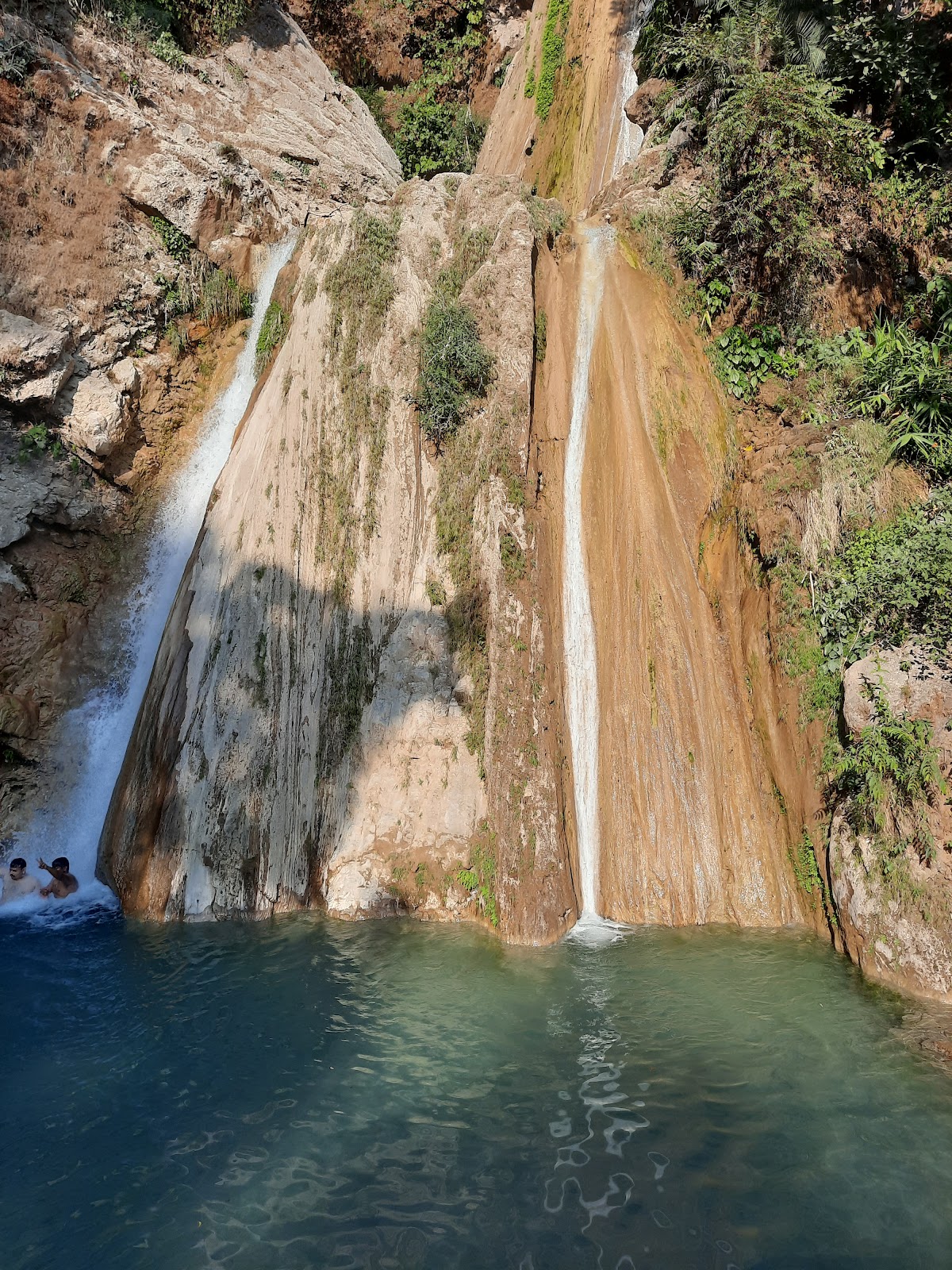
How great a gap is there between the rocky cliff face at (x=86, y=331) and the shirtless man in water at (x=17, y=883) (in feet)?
3.02

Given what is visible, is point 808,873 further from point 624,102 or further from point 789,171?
point 624,102

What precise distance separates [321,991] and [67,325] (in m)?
11.0

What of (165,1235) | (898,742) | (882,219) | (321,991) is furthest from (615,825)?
(882,219)

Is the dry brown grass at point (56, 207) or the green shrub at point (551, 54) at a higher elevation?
the green shrub at point (551, 54)

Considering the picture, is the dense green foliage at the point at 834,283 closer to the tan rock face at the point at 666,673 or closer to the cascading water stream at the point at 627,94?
the tan rock face at the point at 666,673

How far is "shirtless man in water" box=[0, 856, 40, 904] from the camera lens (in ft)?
35.2

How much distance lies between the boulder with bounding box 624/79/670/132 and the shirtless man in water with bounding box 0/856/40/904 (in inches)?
635

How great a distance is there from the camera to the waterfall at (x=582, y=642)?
9.88 m

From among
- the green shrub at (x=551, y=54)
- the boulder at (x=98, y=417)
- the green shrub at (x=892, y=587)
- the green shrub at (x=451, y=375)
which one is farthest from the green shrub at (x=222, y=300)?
the green shrub at (x=892, y=587)

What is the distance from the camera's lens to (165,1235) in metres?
4.95

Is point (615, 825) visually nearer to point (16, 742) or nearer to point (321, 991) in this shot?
point (321, 991)

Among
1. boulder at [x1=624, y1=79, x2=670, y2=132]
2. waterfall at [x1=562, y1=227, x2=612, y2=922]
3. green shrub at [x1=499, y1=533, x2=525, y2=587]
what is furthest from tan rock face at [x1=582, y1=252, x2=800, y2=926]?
boulder at [x1=624, y1=79, x2=670, y2=132]

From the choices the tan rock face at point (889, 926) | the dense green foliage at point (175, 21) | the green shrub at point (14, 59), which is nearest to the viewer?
the tan rock face at point (889, 926)

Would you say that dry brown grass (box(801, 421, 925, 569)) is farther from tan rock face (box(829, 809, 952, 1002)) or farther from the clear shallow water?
the clear shallow water
